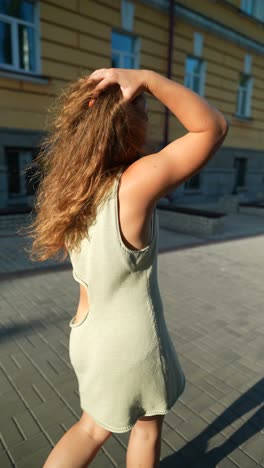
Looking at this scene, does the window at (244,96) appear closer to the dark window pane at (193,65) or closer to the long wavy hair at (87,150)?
the dark window pane at (193,65)

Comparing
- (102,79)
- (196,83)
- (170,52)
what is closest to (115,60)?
(170,52)

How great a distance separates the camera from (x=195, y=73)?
1257cm

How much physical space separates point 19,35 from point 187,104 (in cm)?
931

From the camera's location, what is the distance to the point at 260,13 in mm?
13945

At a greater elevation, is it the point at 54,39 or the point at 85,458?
the point at 54,39

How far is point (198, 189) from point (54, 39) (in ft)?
24.6

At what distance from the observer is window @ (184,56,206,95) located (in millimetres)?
12299

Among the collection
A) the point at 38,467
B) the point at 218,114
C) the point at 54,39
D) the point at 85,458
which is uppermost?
the point at 54,39

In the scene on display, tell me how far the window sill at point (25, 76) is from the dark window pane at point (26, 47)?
1.53 feet

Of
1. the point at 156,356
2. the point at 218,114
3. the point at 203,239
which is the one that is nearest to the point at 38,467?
the point at 156,356

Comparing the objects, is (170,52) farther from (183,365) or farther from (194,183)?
(183,365)

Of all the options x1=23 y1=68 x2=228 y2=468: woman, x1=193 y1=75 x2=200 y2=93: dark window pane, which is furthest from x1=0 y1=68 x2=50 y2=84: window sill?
x1=23 y1=68 x2=228 y2=468: woman

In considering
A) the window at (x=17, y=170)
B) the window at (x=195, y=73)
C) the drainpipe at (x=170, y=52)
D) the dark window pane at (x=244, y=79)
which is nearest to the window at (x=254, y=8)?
the dark window pane at (x=244, y=79)

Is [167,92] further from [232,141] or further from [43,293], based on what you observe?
[232,141]
